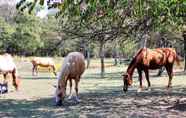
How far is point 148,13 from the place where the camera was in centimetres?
1224

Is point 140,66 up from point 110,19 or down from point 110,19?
down

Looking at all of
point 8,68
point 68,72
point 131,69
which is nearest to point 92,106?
point 68,72

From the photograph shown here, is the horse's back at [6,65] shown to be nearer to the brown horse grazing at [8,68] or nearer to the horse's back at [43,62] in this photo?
the brown horse grazing at [8,68]

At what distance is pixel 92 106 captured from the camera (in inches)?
541

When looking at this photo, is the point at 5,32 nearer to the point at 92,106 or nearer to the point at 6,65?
the point at 6,65

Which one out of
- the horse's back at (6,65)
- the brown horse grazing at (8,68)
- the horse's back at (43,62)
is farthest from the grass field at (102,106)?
the horse's back at (43,62)

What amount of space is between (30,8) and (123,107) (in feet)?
23.1

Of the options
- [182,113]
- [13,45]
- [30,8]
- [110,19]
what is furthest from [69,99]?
[13,45]

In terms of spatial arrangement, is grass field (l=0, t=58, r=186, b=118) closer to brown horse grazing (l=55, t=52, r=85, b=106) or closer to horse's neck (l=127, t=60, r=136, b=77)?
brown horse grazing (l=55, t=52, r=85, b=106)

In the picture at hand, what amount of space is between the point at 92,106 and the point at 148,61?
17.0 feet

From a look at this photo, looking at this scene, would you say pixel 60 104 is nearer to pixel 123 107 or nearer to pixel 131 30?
pixel 123 107

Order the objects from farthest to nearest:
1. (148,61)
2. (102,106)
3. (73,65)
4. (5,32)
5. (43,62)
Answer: (5,32) → (43,62) → (148,61) → (73,65) → (102,106)

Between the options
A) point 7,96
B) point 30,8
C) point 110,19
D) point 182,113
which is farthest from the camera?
point 7,96

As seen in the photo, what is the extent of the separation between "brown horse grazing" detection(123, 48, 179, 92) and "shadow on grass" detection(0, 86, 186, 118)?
2.76ft
